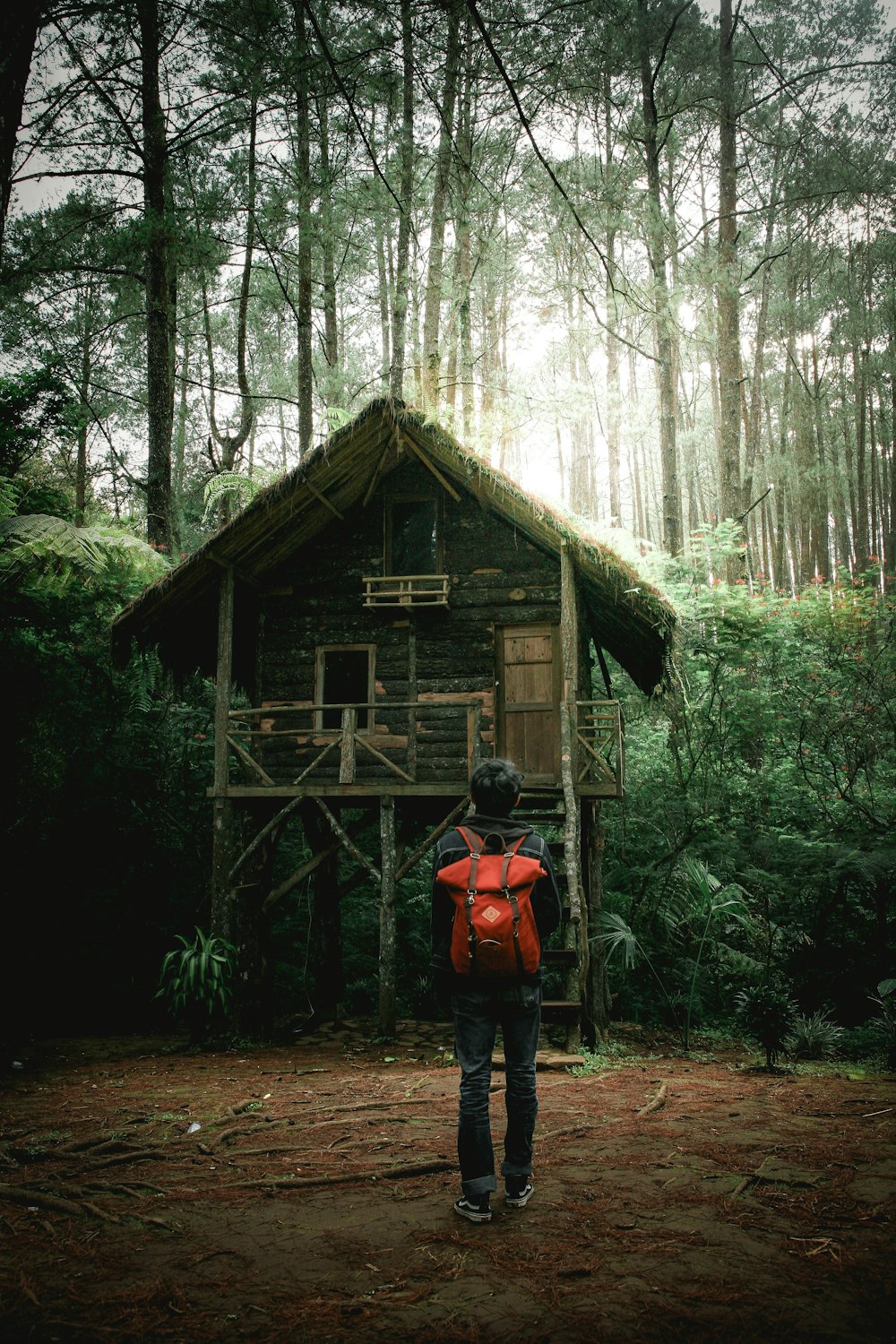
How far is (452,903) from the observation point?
3699mm

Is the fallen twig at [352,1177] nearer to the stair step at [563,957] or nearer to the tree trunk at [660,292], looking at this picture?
the stair step at [563,957]

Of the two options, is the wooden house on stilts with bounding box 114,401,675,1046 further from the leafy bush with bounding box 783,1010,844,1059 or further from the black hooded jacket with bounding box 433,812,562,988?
the black hooded jacket with bounding box 433,812,562,988

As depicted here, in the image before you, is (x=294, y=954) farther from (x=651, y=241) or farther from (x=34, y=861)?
→ (x=651, y=241)

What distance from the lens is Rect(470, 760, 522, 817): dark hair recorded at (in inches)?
151

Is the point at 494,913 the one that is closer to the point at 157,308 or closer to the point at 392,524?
the point at 392,524

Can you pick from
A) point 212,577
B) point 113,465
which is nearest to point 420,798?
point 212,577

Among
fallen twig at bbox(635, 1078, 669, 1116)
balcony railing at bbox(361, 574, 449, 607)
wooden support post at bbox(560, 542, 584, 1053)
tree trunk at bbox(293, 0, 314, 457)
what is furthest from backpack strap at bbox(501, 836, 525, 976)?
tree trunk at bbox(293, 0, 314, 457)

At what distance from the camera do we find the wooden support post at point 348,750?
1047 cm

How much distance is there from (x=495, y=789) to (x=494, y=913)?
0.56 metres

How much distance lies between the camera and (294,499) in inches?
432

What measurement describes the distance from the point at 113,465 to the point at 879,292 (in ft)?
80.1

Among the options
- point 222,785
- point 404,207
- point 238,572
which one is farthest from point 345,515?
point 404,207

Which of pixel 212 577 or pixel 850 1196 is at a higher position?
pixel 212 577

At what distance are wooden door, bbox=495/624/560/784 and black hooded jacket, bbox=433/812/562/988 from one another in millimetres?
7264
